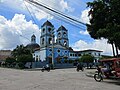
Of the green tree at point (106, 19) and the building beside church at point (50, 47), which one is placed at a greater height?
the building beside church at point (50, 47)

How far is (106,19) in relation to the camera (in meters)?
22.6

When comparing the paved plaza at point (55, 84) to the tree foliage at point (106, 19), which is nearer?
the paved plaza at point (55, 84)

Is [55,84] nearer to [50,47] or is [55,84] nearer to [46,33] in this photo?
[50,47]

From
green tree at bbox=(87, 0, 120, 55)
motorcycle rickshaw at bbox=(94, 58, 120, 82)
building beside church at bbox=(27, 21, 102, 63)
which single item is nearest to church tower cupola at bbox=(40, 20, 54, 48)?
building beside church at bbox=(27, 21, 102, 63)

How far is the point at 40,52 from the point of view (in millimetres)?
80812

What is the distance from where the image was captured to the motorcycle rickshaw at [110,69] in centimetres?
1772

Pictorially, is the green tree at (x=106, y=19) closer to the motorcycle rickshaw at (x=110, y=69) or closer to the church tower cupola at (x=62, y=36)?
the motorcycle rickshaw at (x=110, y=69)

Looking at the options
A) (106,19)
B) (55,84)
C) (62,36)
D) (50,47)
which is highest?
(62,36)

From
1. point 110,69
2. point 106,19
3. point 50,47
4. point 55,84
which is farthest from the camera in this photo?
point 50,47

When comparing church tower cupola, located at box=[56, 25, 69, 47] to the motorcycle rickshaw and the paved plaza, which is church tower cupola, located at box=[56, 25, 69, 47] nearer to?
the paved plaza

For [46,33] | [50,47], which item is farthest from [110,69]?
[46,33]

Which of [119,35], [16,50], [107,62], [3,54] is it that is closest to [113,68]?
[107,62]

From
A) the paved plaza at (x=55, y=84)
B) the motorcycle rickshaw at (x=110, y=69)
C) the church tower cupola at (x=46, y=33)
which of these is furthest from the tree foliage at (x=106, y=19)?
the church tower cupola at (x=46, y=33)

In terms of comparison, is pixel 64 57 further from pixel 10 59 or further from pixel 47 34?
pixel 10 59
